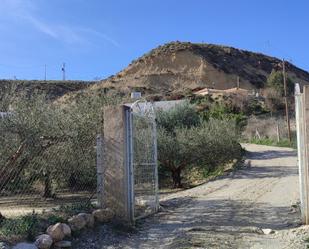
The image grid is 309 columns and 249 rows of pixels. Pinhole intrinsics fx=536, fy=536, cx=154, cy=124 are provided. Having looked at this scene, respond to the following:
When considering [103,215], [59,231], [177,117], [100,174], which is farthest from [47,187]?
[177,117]

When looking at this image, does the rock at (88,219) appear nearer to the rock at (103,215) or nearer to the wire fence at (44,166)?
the rock at (103,215)

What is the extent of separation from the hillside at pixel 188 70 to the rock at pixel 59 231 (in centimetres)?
7137

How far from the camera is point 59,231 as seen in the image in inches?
332

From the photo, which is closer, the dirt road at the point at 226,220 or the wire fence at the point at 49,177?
the dirt road at the point at 226,220

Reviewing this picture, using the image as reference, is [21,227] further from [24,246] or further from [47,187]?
[47,187]

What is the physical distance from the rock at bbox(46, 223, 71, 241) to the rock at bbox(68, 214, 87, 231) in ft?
0.86

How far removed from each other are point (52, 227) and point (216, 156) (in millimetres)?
15801

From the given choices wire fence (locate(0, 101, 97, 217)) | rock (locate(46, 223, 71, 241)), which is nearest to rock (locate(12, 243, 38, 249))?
rock (locate(46, 223, 71, 241))

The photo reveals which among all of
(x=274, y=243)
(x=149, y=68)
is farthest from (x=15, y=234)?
(x=149, y=68)

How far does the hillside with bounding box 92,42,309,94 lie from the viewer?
8488cm

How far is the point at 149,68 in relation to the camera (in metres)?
89.1

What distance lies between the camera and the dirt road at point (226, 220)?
28.8 ft

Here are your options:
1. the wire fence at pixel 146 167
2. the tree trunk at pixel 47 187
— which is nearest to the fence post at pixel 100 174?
the wire fence at pixel 146 167

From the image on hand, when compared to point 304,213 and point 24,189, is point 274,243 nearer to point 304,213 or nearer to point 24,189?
point 304,213
